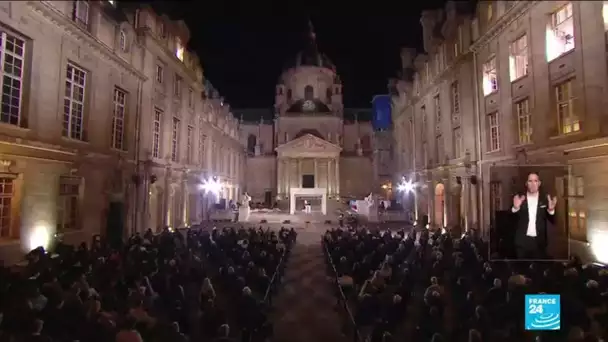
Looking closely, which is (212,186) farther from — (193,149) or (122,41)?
(122,41)

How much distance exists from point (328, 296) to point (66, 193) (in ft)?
30.9

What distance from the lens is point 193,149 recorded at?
26.5m

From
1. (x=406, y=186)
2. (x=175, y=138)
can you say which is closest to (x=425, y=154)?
(x=406, y=186)

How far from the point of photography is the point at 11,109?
29.5 feet

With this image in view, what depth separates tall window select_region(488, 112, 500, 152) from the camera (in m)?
5.46

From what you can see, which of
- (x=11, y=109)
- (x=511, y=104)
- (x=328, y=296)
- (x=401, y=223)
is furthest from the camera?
(x=401, y=223)

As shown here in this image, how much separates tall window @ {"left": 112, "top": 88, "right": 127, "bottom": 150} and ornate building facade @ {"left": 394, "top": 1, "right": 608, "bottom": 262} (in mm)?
6426

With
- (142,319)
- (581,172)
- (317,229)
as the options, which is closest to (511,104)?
(581,172)

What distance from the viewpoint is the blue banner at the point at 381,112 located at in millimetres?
63281

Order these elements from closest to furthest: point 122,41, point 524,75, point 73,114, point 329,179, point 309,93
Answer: point 524,75
point 122,41
point 73,114
point 329,179
point 309,93

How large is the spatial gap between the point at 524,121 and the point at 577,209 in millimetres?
1364

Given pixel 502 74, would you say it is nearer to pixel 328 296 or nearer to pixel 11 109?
pixel 328 296

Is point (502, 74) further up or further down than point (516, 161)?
further up

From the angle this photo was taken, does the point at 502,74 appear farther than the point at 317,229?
No
